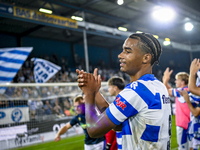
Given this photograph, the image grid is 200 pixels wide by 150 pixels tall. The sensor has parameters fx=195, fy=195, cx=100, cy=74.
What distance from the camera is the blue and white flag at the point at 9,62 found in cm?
820

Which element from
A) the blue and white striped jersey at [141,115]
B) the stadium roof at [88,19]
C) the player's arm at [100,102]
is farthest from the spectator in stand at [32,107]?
the blue and white striped jersey at [141,115]

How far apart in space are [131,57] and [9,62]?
317 inches

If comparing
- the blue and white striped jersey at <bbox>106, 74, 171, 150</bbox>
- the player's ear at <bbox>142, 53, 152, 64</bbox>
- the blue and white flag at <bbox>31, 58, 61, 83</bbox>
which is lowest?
the blue and white striped jersey at <bbox>106, 74, 171, 150</bbox>

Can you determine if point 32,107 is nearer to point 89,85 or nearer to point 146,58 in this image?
point 89,85

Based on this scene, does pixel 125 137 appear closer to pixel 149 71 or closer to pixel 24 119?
pixel 149 71

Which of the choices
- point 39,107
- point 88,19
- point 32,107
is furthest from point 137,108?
point 88,19

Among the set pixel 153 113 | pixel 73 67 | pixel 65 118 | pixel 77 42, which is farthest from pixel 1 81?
pixel 77 42

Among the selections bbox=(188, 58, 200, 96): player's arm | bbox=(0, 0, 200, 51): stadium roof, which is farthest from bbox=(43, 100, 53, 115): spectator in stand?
bbox=(188, 58, 200, 96): player's arm

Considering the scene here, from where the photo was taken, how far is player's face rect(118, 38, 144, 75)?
58.6 inches

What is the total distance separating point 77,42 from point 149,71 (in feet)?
63.5

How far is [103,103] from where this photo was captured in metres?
1.75

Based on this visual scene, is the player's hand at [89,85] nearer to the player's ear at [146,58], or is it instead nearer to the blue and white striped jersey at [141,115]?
the blue and white striped jersey at [141,115]

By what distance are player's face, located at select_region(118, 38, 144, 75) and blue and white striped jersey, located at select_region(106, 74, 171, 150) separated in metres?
0.13

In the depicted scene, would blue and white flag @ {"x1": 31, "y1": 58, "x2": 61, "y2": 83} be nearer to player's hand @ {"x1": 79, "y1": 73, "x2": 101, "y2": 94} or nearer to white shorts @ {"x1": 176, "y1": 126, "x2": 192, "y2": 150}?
white shorts @ {"x1": 176, "y1": 126, "x2": 192, "y2": 150}
